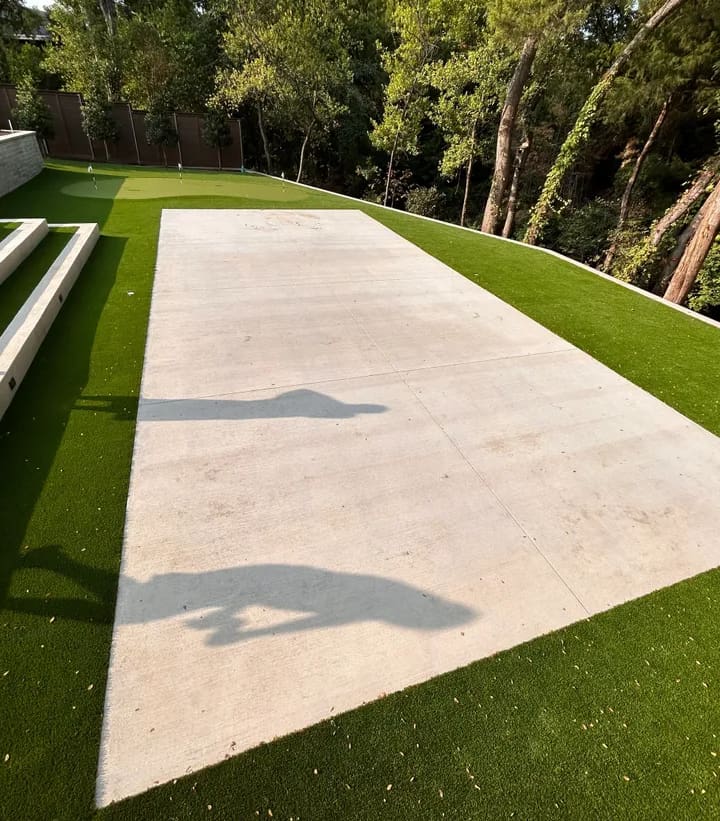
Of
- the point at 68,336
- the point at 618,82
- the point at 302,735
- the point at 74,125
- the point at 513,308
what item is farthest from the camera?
the point at 74,125

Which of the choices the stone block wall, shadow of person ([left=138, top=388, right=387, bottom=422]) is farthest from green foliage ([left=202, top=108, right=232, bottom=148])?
shadow of person ([left=138, top=388, right=387, bottom=422])

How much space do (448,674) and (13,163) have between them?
676 inches

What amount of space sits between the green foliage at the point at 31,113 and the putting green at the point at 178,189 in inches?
234

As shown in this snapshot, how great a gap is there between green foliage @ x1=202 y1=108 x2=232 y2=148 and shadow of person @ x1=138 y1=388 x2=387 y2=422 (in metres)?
22.1

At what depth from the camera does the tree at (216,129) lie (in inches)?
841

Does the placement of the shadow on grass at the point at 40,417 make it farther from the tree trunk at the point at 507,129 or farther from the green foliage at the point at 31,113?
the green foliage at the point at 31,113

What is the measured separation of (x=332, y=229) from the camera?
11.2 m

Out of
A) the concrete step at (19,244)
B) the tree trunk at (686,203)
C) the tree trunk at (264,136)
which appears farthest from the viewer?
the tree trunk at (264,136)

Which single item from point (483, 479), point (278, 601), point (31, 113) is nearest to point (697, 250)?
point (483, 479)

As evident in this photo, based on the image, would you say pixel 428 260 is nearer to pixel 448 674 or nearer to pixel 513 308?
pixel 513 308

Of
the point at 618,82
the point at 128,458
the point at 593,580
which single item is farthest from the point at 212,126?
the point at 593,580

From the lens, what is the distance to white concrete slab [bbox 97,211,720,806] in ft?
Answer: 8.11

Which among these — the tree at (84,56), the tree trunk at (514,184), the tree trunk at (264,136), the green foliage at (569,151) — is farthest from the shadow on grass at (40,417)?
the tree at (84,56)

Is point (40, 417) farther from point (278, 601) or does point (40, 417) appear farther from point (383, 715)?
point (383, 715)
